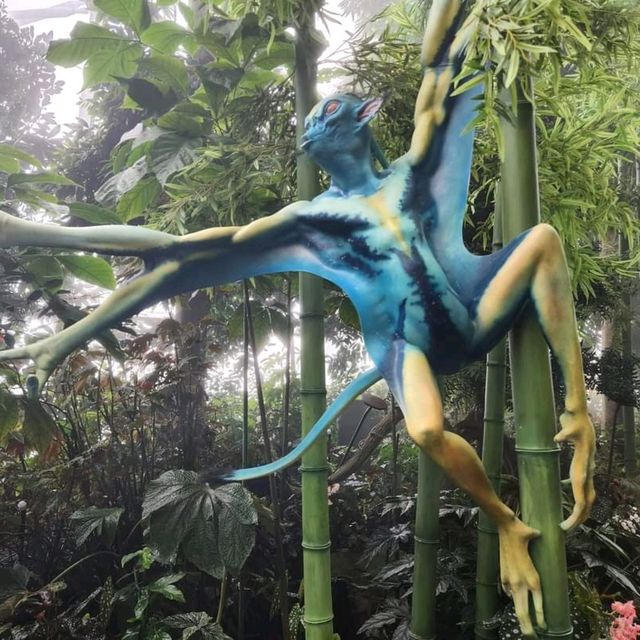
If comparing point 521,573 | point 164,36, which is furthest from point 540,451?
point 164,36

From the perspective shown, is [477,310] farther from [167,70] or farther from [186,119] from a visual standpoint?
[167,70]

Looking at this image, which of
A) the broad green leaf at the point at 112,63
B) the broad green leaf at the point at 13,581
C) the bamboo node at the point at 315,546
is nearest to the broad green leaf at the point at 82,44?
the broad green leaf at the point at 112,63

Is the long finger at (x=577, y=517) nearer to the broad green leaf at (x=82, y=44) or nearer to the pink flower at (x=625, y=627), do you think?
the pink flower at (x=625, y=627)

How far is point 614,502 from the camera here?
1.95 meters

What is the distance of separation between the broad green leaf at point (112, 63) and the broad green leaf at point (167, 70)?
0.02m

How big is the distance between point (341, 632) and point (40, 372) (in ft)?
4.26

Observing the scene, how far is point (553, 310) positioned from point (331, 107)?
1.42 feet

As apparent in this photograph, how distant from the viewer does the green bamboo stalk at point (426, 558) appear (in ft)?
3.44

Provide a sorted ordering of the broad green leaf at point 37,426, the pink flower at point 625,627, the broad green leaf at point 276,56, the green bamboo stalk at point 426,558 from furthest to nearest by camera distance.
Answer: the broad green leaf at point 37,426, the broad green leaf at point 276,56, the green bamboo stalk at point 426,558, the pink flower at point 625,627

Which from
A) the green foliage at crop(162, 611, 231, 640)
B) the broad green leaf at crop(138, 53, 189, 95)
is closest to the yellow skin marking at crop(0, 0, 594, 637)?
the broad green leaf at crop(138, 53, 189, 95)

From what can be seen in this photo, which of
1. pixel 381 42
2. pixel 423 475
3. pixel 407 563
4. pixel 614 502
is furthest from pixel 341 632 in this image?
pixel 381 42

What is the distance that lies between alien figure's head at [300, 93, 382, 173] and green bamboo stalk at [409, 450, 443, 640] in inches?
22.2

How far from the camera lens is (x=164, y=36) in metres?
1.26

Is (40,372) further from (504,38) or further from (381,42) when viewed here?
(381,42)
